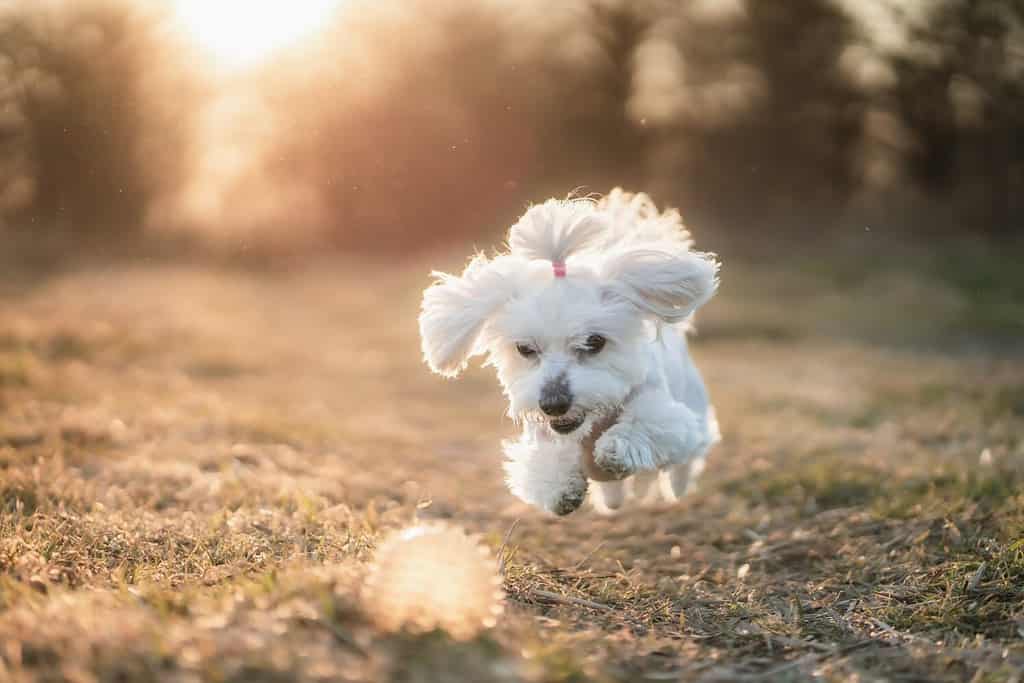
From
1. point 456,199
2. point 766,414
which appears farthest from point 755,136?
point 766,414

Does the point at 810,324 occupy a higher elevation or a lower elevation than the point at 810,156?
lower

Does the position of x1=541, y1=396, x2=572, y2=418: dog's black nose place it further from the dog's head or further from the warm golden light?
the warm golden light

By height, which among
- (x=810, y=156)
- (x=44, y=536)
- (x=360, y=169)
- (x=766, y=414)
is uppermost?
(x=810, y=156)

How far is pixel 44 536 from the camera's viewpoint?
11.8 ft

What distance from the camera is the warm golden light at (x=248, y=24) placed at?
394 inches

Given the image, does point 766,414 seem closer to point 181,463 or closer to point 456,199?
point 181,463

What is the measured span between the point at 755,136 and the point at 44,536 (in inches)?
867

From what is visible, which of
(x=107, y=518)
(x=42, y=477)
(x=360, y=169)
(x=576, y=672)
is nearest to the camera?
(x=576, y=672)

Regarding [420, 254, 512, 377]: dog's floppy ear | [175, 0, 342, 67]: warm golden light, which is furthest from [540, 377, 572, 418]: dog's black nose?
[175, 0, 342, 67]: warm golden light

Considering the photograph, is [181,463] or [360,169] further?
[360,169]

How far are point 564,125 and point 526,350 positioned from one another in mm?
19517

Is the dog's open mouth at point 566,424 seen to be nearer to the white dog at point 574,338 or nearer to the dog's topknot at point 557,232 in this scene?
the white dog at point 574,338

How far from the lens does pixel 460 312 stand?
4.18m

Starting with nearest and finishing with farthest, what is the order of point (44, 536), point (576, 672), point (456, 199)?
point (576, 672), point (44, 536), point (456, 199)
